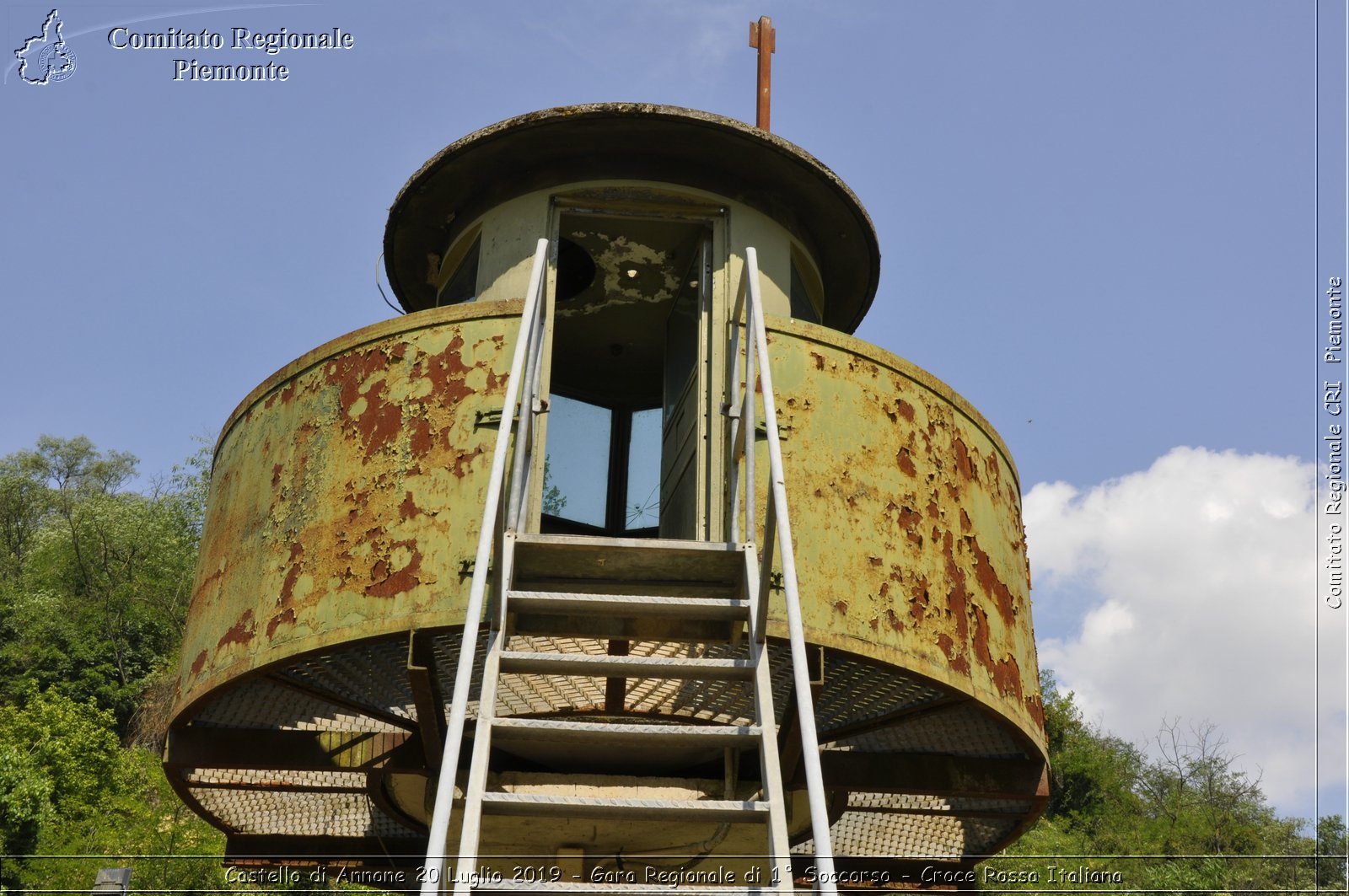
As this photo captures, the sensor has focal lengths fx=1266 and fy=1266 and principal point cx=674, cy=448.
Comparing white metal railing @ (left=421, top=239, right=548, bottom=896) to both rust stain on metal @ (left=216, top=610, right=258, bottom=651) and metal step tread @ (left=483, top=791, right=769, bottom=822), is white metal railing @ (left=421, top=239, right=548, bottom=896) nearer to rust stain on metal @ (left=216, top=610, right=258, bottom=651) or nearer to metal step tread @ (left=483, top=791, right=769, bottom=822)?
metal step tread @ (left=483, top=791, right=769, bottom=822)

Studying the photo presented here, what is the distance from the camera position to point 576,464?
9.36 metres

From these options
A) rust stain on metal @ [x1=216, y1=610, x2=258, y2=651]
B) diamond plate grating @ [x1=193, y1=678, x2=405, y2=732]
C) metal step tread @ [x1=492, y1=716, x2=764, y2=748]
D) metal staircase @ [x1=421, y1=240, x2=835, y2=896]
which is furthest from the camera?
diamond plate grating @ [x1=193, y1=678, x2=405, y2=732]

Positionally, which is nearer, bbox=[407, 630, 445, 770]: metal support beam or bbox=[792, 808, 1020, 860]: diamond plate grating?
bbox=[407, 630, 445, 770]: metal support beam

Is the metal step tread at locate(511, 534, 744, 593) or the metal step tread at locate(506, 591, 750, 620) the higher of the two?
the metal step tread at locate(511, 534, 744, 593)

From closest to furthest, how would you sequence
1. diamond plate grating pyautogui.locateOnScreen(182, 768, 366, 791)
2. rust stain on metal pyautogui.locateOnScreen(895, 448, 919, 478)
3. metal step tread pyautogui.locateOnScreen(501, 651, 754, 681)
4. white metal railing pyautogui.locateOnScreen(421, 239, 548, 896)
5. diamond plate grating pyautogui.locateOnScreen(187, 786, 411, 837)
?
white metal railing pyautogui.locateOnScreen(421, 239, 548, 896) → metal step tread pyautogui.locateOnScreen(501, 651, 754, 681) → rust stain on metal pyautogui.locateOnScreen(895, 448, 919, 478) → diamond plate grating pyautogui.locateOnScreen(182, 768, 366, 791) → diamond plate grating pyautogui.locateOnScreen(187, 786, 411, 837)

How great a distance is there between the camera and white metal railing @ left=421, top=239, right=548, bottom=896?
3.04m

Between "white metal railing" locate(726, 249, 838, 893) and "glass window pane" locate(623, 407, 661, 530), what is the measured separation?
2922 mm

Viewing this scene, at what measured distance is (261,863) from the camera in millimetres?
7449

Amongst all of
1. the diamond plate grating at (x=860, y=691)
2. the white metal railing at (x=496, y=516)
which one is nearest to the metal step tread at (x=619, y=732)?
the white metal railing at (x=496, y=516)

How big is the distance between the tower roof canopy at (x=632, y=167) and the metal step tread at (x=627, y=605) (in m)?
3.15

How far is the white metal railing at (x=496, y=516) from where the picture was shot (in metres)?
3.04

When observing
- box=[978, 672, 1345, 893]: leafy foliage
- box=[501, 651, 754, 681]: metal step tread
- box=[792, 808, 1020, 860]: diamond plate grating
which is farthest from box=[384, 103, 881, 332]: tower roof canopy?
box=[978, 672, 1345, 893]: leafy foliage

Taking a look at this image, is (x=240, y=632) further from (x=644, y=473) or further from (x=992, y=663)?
(x=644, y=473)

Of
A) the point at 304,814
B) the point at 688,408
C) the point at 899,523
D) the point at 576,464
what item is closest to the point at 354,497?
the point at 688,408
